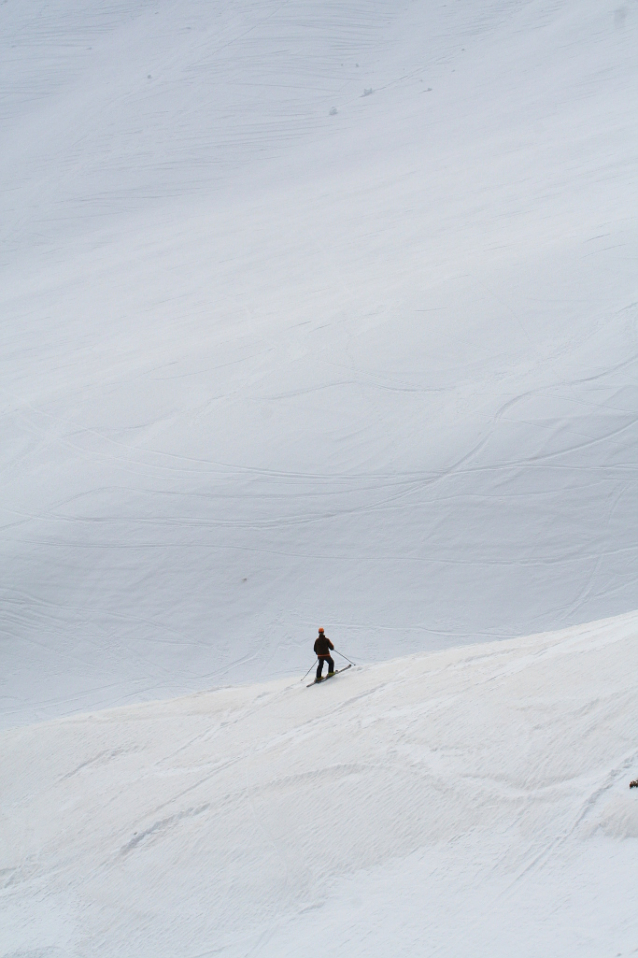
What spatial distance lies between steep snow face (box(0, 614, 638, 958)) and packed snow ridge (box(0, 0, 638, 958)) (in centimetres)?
3

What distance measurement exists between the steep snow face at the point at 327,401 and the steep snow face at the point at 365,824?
9.10ft

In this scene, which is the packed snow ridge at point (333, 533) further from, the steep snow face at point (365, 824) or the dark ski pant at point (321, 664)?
the dark ski pant at point (321, 664)

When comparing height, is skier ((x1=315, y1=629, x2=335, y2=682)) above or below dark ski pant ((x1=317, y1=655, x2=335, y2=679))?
above

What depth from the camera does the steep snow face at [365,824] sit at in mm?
4566

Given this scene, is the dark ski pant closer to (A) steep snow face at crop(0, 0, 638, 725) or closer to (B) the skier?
(B) the skier

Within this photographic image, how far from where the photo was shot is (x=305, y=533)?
11.6m

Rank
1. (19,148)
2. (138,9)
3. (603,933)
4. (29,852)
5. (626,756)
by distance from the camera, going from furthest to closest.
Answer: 1. (138,9)
2. (19,148)
3. (29,852)
4. (626,756)
5. (603,933)

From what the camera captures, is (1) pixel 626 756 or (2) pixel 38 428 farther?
(2) pixel 38 428

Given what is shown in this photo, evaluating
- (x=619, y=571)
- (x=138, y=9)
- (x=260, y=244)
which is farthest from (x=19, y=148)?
(x=619, y=571)

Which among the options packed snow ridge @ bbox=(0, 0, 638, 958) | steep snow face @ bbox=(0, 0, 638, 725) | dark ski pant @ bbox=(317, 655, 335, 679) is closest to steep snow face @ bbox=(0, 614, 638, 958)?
packed snow ridge @ bbox=(0, 0, 638, 958)

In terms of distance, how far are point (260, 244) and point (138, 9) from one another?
23.6 meters

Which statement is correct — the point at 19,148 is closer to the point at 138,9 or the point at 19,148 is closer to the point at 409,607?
the point at 138,9

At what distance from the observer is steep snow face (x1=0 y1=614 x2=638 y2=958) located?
15.0ft

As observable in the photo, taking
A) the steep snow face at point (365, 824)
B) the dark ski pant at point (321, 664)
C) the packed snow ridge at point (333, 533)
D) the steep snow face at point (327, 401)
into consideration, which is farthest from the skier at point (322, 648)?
the steep snow face at point (327, 401)
